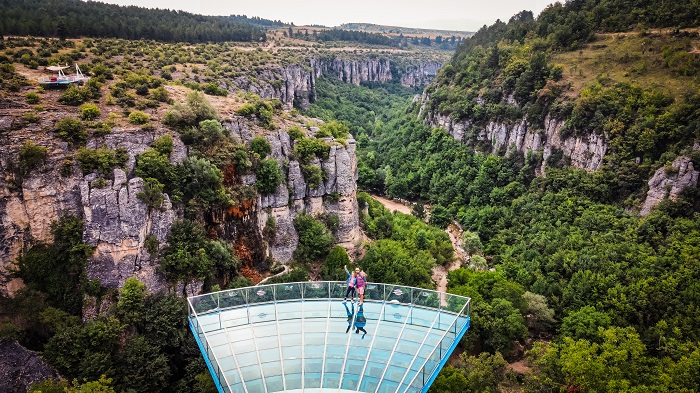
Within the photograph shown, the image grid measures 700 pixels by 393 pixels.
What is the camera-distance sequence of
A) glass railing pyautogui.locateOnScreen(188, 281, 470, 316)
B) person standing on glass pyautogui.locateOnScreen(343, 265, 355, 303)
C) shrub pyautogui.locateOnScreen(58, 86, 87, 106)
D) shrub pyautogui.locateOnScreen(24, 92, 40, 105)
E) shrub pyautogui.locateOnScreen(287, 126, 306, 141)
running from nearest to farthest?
person standing on glass pyautogui.locateOnScreen(343, 265, 355, 303)
glass railing pyautogui.locateOnScreen(188, 281, 470, 316)
shrub pyautogui.locateOnScreen(24, 92, 40, 105)
shrub pyautogui.locateOnScreen(58, 86, 87, 106)
shrub pyautogui.locateOnScreen(287, 126, 306, 141)

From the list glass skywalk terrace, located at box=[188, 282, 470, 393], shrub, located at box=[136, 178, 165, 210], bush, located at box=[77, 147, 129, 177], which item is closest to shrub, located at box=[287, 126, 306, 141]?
shrub, located at box=[136, 178, 165, 210]

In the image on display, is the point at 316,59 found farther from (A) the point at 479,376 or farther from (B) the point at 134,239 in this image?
(A) the point at 479,376

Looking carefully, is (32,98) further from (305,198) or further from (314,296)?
(314,296)

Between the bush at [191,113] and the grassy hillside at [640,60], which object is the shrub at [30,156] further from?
the grassy hillside at [640,60]

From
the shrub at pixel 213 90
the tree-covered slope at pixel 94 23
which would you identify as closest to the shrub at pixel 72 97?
the shrub at pixel 213 90

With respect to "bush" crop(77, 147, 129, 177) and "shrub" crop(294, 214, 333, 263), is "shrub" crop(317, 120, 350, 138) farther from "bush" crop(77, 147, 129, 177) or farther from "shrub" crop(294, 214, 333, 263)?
"bush" crop(77, 147, 129, 177)

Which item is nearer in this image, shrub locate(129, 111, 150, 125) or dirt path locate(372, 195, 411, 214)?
shrub locate(129, 111, 150, 125)
